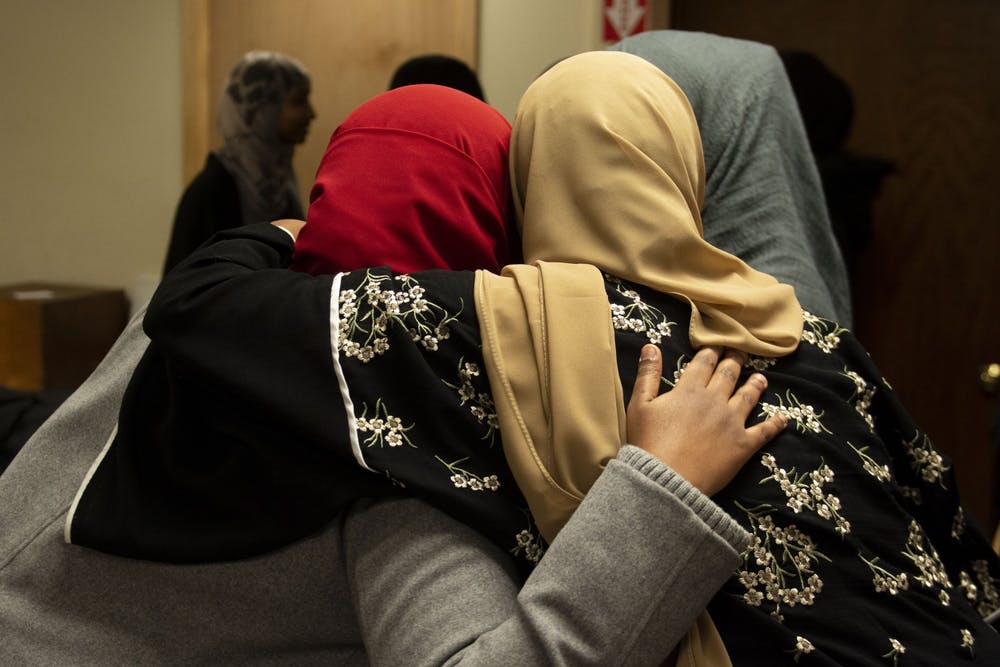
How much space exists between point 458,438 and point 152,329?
0.90ft

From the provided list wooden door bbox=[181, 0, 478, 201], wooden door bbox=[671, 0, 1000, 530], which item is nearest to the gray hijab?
wooden door bbox=[671, 0, 1000, 530]

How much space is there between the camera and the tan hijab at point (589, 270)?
71 centimetres

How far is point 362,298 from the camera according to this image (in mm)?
747

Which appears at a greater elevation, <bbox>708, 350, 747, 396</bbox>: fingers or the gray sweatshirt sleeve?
<bbox>708, 350, 747, 396</bbox>: fingers

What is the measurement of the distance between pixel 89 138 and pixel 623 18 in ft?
6.39

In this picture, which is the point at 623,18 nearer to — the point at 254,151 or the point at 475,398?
the point at 254,151

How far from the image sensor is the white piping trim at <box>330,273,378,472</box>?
0.70 metres

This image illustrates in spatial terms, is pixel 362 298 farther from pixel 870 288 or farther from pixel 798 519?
pixel 870 288

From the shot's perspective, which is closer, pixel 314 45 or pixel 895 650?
pixel 895 650

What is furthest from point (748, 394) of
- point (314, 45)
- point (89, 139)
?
point (89, 139)

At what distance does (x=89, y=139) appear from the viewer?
328cm

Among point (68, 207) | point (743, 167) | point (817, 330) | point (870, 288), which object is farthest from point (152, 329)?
point (68, 207)

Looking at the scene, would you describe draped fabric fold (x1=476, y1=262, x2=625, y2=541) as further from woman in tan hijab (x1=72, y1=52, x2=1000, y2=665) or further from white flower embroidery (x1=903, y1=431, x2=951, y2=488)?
white flower embroidery (x1=903, y1=431, x2=951, y2=488)

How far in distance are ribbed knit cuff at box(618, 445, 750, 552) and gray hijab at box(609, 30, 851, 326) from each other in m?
0.67
